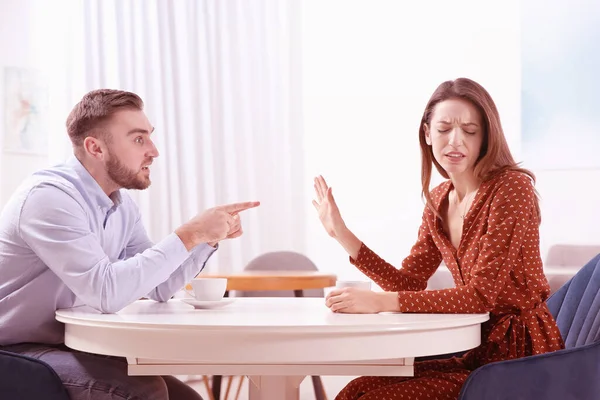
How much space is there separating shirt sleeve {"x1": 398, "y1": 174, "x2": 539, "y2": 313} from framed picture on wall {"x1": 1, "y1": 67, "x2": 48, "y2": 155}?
304cm

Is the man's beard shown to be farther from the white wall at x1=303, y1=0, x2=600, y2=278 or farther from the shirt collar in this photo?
the white wall at x1=303, y1=0, x2=600, y2=278

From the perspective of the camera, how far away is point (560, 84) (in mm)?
5199

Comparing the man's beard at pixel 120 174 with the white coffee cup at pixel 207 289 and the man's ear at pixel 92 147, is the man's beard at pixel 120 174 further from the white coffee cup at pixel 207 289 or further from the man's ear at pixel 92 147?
the white coffee cup at pixel 207 289

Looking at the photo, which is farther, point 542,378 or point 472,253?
point 472,253

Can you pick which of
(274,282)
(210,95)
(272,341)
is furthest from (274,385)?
(210,95)

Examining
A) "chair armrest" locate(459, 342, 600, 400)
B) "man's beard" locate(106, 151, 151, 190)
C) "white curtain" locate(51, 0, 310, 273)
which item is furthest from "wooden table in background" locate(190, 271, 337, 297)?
"chair armrest" locate(459, 342, 600, 400)

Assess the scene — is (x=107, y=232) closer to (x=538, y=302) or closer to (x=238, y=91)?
(x=538, y=302)

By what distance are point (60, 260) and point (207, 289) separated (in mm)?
392

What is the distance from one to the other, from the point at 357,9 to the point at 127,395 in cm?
448

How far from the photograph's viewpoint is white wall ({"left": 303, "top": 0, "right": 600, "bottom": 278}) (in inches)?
219

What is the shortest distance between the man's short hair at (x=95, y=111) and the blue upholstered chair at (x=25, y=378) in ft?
2.41

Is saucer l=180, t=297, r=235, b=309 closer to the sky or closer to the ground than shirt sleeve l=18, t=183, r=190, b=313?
closer to the ground

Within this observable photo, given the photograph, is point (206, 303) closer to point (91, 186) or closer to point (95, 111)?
point (91, 186)

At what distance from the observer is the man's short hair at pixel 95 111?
2.22 metres
